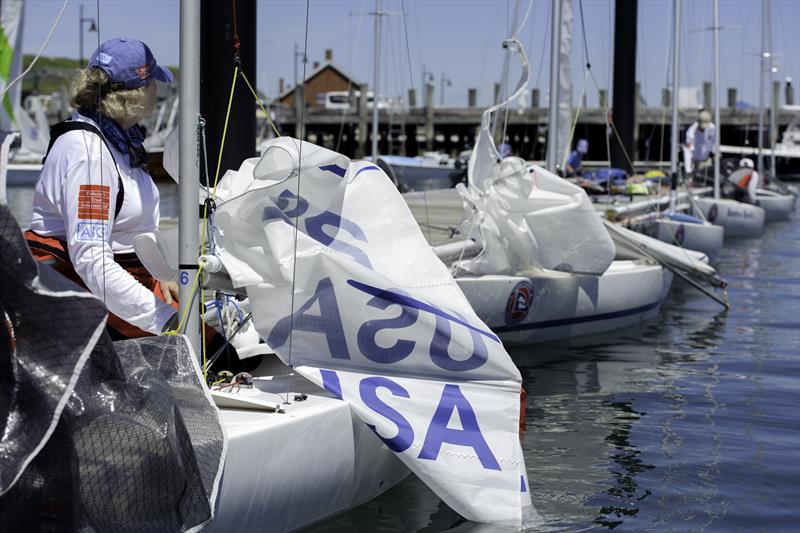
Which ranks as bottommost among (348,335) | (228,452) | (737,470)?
(737,470)

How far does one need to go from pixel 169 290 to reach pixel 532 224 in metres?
4.47

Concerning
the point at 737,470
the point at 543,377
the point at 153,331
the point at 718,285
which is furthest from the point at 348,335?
the point at 718,285

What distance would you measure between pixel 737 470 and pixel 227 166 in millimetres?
3661

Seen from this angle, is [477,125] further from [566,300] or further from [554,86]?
[566,300]

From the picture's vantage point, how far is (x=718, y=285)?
10.3 metres

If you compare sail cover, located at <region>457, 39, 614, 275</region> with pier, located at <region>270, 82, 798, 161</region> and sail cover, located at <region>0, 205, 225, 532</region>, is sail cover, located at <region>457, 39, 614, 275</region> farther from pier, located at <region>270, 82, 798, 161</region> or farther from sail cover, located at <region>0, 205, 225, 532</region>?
pier, located at <region>270, 82, 798, 161</region>

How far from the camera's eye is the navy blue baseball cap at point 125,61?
143 inches

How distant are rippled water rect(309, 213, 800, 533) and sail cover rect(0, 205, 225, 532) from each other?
98cm

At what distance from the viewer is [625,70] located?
22.3 meters

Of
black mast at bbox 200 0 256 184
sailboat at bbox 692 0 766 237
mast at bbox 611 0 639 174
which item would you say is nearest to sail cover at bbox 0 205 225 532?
black mast at bbox 200 0 256 184

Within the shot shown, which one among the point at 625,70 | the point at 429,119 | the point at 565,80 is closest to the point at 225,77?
the point at 565,80

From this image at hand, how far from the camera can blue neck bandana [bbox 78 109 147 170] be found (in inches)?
144

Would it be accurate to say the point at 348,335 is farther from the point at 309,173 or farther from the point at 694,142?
the point at 694,142

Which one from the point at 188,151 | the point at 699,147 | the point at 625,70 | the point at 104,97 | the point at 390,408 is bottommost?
the point at 390,408
